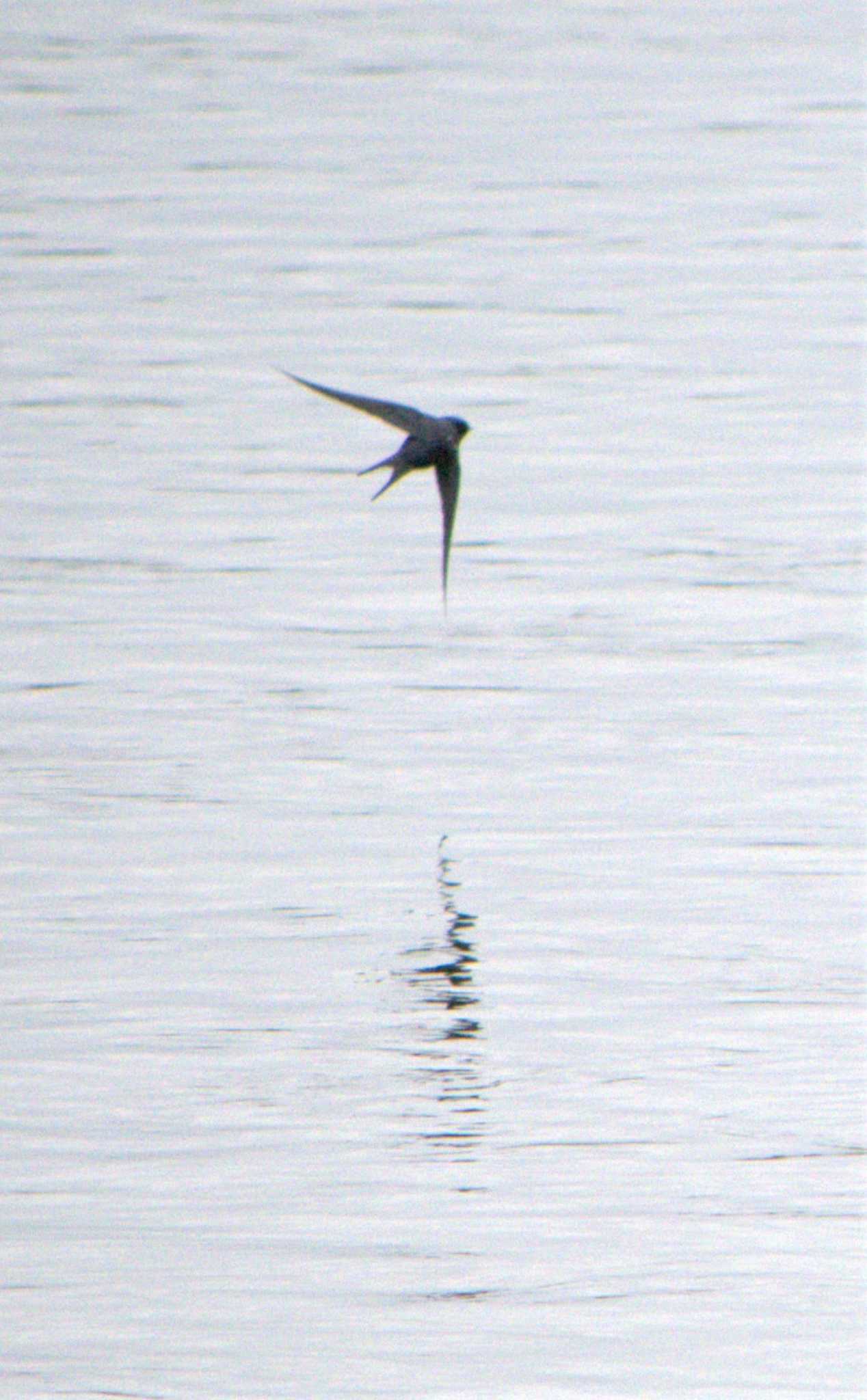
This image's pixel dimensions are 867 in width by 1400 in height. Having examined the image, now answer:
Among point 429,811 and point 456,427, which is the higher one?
point 456,427

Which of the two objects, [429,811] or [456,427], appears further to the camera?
[429,811]

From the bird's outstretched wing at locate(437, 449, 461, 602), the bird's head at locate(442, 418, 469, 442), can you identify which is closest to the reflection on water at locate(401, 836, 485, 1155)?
the bird's outstretched wing at locate(437, 449, 461, 602)

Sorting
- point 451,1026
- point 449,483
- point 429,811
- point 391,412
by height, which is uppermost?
point 391,412

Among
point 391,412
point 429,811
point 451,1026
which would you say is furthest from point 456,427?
point 451,1026

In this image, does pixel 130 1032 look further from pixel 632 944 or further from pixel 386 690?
pixel 386 690

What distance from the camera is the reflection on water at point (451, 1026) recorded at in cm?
859

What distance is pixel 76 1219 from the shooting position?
7887 millimetres

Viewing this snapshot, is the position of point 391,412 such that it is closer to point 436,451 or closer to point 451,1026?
point 436,451

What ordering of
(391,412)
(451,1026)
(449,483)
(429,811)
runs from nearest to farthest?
(451,1026)
(391,412)
(449,483)
(429,811)

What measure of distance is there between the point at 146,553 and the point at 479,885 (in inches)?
216

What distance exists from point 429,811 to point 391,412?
1989 mm

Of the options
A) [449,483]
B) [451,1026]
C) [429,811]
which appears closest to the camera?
[451,1026]

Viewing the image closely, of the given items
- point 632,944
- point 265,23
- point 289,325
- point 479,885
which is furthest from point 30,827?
point 265,23

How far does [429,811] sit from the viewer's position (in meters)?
11.6
